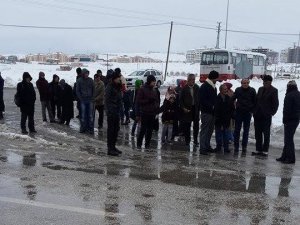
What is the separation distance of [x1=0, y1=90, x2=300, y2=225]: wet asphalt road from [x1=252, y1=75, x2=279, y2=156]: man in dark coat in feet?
1.64

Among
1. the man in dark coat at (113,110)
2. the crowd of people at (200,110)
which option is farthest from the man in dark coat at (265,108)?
the man in dark coat at (113,110)

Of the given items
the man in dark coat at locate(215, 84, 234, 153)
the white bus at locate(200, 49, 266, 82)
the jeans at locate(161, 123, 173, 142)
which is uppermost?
the white bus at locate(200, 49, 266, 82)

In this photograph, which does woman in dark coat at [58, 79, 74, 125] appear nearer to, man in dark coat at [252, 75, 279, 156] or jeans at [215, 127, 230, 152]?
jeans at [215, 127, 230, 152]

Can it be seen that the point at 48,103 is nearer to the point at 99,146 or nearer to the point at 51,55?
the point at 99,146

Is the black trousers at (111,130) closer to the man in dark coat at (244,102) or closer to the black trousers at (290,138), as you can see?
the man in dark coat at (244,102)

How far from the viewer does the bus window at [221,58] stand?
38922mm

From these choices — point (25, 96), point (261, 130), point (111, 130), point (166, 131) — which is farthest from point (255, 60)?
point (111, 130)

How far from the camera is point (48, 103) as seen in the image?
560 inches

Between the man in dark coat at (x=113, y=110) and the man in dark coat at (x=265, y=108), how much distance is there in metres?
3.40

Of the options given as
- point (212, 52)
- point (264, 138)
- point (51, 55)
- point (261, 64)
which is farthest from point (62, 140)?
point (51, 55)

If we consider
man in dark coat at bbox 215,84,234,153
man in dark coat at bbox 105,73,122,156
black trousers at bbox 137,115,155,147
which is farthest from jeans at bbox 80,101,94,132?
man in dark coat at bbox 215,84,234,153

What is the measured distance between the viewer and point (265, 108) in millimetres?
10422

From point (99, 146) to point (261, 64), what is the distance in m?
37.2

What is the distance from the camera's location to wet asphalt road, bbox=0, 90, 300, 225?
547 cm
